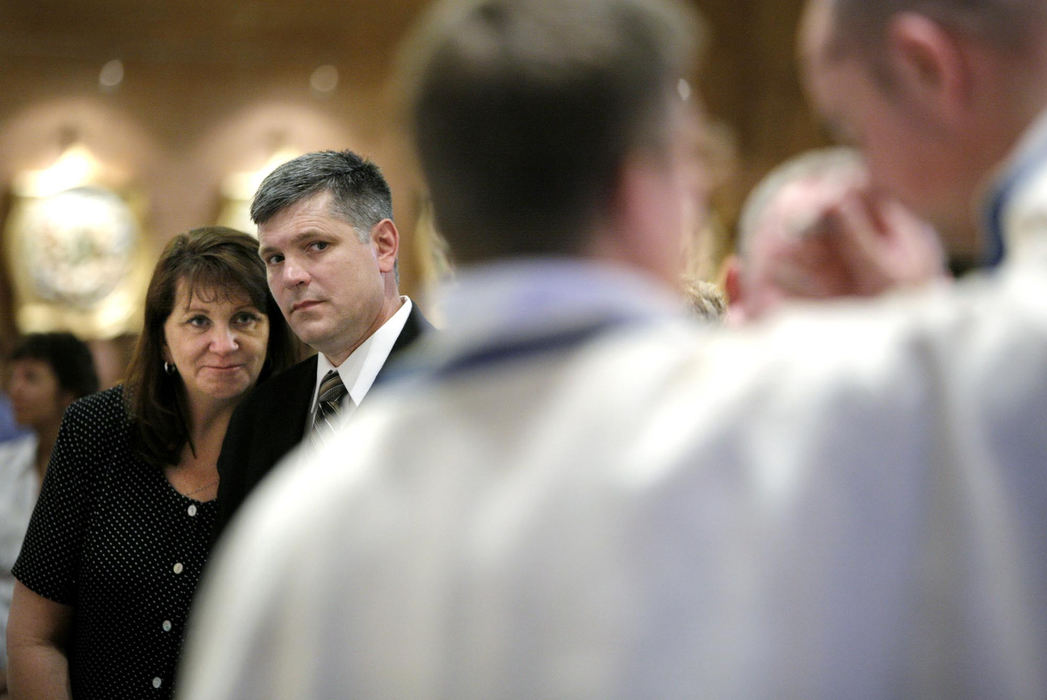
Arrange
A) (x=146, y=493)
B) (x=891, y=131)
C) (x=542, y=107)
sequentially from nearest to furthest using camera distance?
(x=542, y=107)
(x=891, y=131)
(x=146, y=493)

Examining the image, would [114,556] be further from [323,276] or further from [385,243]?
[385,243]

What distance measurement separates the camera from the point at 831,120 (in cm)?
126

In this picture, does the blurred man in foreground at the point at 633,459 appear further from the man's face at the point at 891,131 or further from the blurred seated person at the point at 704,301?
the blurred seated person at the point at 704,301

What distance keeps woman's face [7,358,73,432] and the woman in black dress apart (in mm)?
1721

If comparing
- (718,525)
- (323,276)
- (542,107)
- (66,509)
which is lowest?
(718,525)

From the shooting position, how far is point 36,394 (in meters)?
5.20

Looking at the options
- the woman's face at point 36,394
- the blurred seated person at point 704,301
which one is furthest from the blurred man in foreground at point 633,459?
the woman's face at point 36,394

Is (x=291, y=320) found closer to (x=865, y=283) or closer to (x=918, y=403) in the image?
(x=865, y=283)

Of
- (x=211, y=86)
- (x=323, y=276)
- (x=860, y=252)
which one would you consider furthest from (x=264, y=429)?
(x=211, y=86)

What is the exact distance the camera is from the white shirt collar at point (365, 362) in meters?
3.05

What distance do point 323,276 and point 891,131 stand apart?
210cm

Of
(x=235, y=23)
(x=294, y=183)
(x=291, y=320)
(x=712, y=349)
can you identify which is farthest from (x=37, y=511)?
(x=235, y=23)

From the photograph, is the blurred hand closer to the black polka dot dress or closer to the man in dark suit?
the man in dark suit

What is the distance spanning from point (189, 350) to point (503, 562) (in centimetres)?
245
